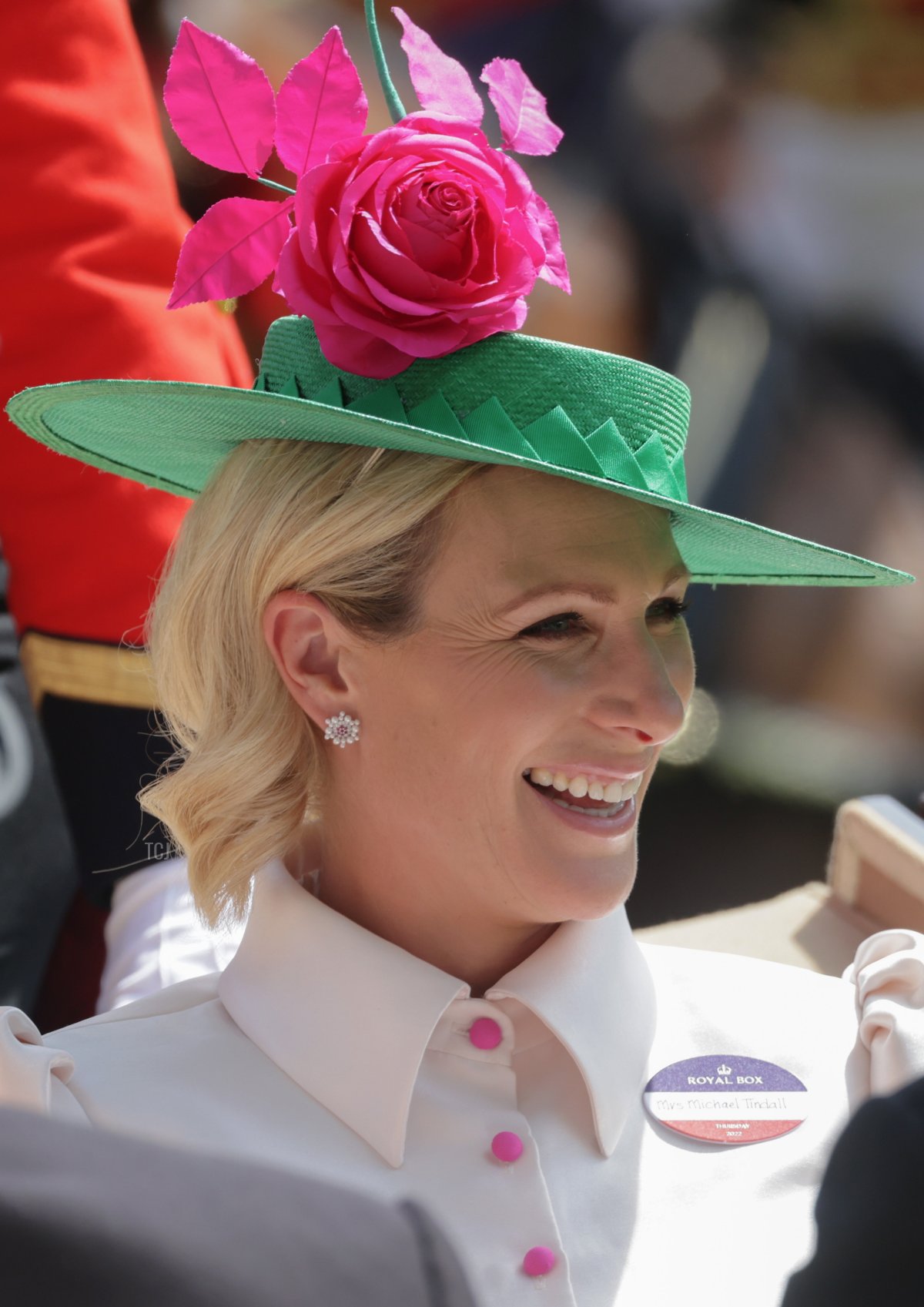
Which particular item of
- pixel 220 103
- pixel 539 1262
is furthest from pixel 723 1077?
pixel 220 103

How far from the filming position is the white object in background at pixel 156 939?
A: 1822 mm

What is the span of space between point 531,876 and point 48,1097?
18.7 inches

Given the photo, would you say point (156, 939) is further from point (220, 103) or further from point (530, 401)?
point (220, 103)

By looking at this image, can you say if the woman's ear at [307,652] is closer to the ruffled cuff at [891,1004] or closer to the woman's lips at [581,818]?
the woman's lips at [581,818]

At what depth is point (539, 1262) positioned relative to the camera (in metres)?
1.18

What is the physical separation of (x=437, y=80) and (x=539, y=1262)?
1.11 m

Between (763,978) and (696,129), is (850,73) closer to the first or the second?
(696,129)

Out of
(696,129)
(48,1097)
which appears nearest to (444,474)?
(48,1097)

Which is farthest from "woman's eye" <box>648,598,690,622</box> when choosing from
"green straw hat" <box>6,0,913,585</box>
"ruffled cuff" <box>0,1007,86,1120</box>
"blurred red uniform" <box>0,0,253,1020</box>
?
"blurred red uniform" <box>0,0,253,1020</box>

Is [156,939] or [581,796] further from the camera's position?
[156,939]

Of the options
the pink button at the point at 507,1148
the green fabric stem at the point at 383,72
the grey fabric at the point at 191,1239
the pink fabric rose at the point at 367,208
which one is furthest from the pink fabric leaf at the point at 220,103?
the grey fabric at the point at 191,1239

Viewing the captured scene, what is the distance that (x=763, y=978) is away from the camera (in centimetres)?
154

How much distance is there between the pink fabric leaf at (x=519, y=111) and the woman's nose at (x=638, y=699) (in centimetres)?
52

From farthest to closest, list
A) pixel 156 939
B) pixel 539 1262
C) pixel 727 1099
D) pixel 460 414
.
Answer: pixel 156 939
pixel 727 1099
pixel 460 414
pixel 539 1262
